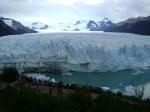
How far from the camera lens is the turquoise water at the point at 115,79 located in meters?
22.5

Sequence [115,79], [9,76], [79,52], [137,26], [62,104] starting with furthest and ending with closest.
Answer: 1. [137,26]
2. [79,52]
3. [115,79]
4. [9,76]
5. [62,104]

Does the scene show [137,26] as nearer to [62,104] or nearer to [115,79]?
[115,79]

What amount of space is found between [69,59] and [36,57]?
8.14 ft

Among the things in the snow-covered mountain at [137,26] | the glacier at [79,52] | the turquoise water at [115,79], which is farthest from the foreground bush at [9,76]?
the snow-covered mountain at [137,26]

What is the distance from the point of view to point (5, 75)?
52.3 ft

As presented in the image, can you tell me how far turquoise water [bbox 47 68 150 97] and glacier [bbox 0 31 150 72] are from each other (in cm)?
82

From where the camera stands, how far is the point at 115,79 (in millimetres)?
24641

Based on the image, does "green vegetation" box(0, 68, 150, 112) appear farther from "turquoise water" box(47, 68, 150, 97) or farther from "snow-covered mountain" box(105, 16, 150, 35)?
"snow-covered mountain" box(105, 16, 150, 35)

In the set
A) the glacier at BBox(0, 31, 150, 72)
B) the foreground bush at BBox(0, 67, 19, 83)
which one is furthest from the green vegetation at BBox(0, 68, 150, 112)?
the glacier at BBox(0, 31, 150, 72)

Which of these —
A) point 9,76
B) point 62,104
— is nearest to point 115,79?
point 9,76

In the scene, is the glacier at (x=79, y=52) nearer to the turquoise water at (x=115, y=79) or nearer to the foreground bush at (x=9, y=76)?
the turquoise water at (x=115, y=79)

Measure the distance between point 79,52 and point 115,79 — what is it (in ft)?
14.8

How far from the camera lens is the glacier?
89.6ft

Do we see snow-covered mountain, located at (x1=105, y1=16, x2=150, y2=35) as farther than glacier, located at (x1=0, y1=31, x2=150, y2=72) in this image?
Yes
